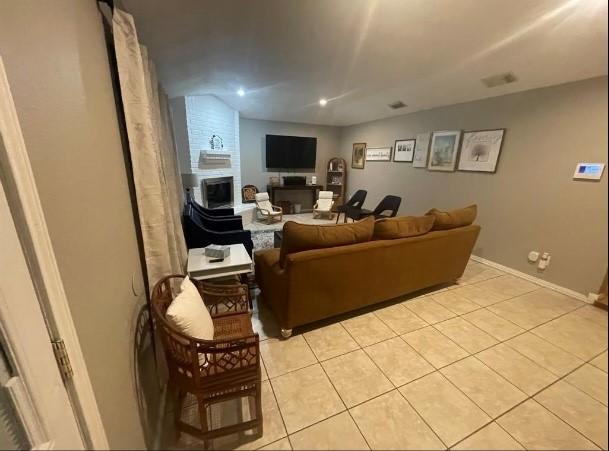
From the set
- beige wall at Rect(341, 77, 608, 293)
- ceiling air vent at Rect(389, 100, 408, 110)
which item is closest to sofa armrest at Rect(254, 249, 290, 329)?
beige wall at Rect(341, 77, 608, 293)

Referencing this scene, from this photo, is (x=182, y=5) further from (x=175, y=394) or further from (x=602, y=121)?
(x=175, y=394)

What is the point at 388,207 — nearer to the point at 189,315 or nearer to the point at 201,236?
the point at 201,236

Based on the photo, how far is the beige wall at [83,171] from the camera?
52 cm

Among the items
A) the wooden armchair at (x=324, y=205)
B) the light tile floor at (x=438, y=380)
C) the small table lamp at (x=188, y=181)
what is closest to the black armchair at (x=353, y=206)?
the wooden armchair at (x=324, y=205)

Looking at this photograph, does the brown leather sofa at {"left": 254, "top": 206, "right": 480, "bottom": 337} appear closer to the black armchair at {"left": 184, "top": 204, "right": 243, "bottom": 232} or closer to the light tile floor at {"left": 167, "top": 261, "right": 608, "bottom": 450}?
the light tile floor at {"left": 167, "top": 261, "right": 608, "bottom": 450}

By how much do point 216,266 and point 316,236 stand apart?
79cm

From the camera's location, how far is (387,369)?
1.55 metres

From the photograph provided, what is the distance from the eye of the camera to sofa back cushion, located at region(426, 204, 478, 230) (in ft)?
7.09

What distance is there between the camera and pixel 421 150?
405 cm

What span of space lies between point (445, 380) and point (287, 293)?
3.74ft

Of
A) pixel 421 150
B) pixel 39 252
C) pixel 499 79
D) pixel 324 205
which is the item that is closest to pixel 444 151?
pixel 421 150

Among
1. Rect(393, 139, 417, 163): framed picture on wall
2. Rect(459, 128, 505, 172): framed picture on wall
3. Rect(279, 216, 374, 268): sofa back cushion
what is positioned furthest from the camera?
Rect(393, 139, 417, 163): framed picture on wall

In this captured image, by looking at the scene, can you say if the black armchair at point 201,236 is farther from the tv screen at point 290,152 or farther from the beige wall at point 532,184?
the tv screen at point 290,152

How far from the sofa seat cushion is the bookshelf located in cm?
403
